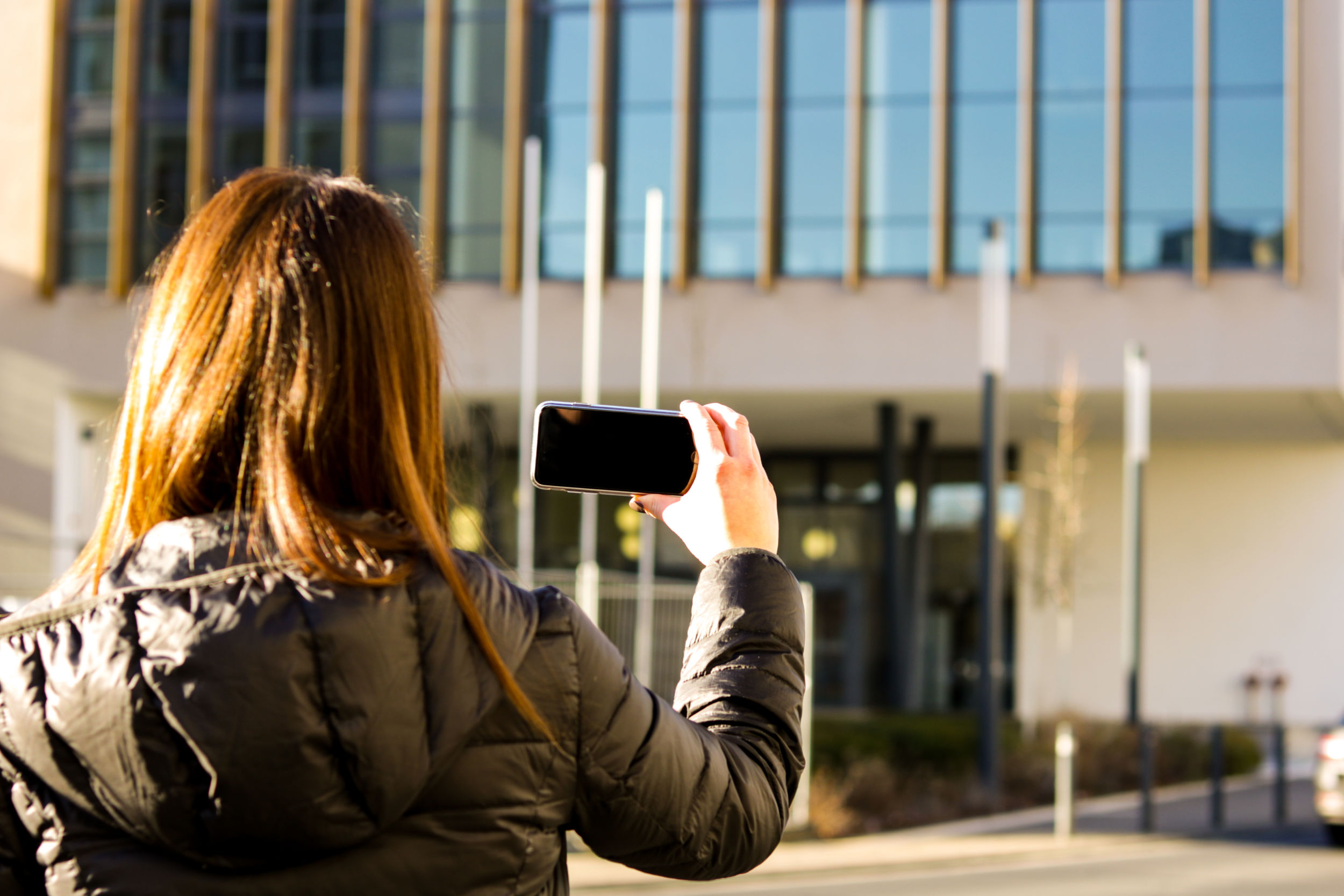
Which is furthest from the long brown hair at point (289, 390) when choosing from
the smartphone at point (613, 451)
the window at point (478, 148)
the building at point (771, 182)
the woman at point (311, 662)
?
the window at point (478, 148)

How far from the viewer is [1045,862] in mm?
13141

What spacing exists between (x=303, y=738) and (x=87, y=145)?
26.5m

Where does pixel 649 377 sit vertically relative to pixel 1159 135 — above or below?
below

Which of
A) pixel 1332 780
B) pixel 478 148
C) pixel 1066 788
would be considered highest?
pixel 478 148

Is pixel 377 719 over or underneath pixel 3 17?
underneath

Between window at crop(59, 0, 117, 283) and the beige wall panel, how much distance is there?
1.19 ft

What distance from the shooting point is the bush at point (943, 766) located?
16219 millimetres

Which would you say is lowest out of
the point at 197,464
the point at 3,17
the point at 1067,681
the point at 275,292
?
the point at 1067,681

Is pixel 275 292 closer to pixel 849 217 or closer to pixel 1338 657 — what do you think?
pixel 849 217

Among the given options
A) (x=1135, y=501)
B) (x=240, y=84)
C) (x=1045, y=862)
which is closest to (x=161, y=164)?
(x=240, y=84)

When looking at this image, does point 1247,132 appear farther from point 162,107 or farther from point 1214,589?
point 162,107

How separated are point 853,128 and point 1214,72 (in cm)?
512

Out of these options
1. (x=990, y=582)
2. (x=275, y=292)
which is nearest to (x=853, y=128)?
A: (x=990, y=582)

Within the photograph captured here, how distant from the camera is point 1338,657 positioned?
27.6 metres
